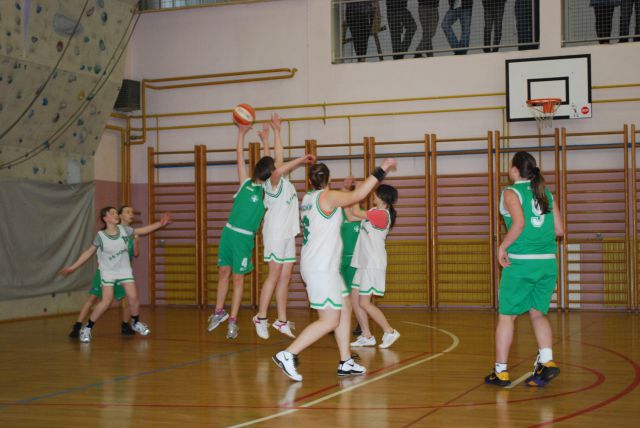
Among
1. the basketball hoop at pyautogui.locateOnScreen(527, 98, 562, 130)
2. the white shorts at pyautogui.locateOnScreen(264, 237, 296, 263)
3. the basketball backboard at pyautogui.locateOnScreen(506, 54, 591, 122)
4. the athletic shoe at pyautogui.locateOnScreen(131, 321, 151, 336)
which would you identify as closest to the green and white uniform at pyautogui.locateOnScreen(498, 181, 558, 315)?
the white shorts at pyautogui.locateOnScreen(264, 237, 296, 263)

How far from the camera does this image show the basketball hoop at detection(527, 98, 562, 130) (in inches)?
468

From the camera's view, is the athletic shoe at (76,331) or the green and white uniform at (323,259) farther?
the athletic shoe at (76,331)

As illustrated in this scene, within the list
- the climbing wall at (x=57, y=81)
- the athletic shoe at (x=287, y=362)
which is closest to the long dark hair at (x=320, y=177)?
the athletic shoe at (x=287, y=362)

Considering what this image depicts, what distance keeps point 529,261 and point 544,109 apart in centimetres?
674

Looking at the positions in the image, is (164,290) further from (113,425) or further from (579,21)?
(113,425)

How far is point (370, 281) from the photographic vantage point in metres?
8.03

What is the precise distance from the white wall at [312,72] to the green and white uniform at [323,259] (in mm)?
7461

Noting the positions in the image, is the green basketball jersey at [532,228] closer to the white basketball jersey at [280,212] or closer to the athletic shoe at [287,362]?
the athletic shoe at [287,362]

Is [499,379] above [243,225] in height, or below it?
below

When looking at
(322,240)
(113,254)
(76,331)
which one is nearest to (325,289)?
(322,240)

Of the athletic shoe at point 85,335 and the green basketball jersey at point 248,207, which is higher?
the green basketball jersey at point 248,207

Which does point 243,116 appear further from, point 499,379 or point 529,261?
point 499,379

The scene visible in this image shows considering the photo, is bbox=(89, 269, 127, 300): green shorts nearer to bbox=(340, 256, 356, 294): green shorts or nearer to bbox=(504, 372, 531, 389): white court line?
bbox=(340, 256, 356, 294): green shorts

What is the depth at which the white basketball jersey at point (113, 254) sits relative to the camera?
9250mm
